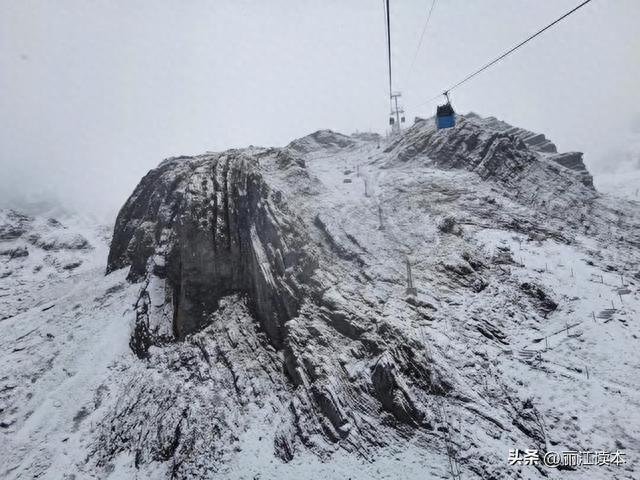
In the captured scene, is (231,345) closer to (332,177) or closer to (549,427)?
(549,427)

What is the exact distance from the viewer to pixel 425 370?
18.5 metres

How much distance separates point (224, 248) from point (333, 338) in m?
12.0

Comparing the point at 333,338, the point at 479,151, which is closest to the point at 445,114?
the point at 333,338

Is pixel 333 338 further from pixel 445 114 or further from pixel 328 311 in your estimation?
pixel 445 114

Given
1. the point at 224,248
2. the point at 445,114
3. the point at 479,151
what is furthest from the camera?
the point at 479,151

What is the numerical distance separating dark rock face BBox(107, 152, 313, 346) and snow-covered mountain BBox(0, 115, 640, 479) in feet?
0.56

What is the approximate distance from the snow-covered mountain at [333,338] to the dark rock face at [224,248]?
170 millimetres

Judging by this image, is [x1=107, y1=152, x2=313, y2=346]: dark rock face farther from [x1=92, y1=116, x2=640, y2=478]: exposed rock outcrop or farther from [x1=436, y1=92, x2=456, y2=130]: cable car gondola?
[x1=436, y1=92, x2=456, y2=130]: cable car gondola

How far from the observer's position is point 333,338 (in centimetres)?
2142

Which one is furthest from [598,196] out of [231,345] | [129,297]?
[129,297]

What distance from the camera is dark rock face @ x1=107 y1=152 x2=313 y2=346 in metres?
25.1

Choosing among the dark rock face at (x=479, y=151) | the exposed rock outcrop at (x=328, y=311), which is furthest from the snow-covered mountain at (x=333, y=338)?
the dark rock face at (x=479, y=151)

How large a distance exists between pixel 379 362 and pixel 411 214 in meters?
20.0

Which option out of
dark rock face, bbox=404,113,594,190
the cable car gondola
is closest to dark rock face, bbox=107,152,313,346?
the cable car gondola
